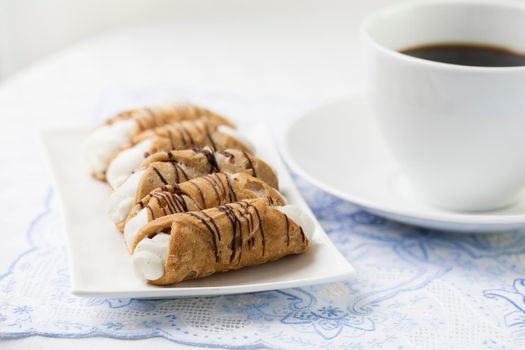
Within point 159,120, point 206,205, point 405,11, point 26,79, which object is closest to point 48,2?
point 26,79

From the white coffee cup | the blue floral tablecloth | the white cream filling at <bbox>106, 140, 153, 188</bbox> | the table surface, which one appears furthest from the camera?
the table surface

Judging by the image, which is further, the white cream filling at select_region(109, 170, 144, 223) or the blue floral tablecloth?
the white cream filling at select_region(109, 170, 144, 223)

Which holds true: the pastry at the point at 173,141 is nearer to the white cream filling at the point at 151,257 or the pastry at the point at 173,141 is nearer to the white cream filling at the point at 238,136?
the white cream filling at the point at 238,136

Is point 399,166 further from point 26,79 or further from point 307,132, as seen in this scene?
point 26,79

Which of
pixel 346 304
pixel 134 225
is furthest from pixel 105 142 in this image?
pixel 346 304

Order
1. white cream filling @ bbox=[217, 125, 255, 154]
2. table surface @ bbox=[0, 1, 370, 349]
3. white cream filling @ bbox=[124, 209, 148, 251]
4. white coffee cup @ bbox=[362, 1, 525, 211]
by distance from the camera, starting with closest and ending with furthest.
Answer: white cream filling @ bbox=[124, 209, 148, 251] → white coffee cup @ bbox=[362, 1, 525, 211] → white cream filling @ bbox=[217, 125, 255, 154] → table surface @ bbox=[0, 1, 370, 349]

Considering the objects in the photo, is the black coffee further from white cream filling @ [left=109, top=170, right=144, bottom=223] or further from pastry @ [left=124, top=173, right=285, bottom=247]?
white cream filling @ [left=109, top=170, right=144, bottom=223]

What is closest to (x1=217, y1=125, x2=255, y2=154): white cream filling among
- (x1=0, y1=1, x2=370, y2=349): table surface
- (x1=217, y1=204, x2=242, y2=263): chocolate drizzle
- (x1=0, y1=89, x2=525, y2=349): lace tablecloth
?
(x1=0, y1=89, x2=525, y2=349): lace tablecloth

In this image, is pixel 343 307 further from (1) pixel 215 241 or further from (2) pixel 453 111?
(2) pixel 453 111
